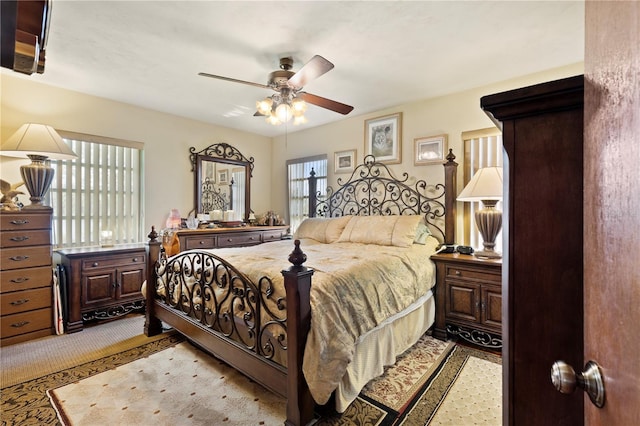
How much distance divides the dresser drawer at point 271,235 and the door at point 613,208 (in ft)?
14.1

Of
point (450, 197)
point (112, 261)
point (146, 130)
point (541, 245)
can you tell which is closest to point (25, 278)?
point (112, 261)

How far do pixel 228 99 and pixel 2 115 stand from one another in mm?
2268

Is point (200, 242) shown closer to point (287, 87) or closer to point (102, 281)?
point (102, 281)

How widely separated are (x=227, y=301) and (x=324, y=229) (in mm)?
1921

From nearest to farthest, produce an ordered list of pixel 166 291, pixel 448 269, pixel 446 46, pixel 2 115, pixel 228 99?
pixel 446 46 < pixel 166 291 < pixel 448 269 < pixel 2 115 < pixel 228 99

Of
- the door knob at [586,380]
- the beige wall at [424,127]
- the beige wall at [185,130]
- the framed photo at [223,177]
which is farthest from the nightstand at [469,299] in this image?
the framed photo at [223,177]

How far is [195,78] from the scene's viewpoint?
9.82 ft

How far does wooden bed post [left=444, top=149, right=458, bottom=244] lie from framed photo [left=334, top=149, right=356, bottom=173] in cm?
141

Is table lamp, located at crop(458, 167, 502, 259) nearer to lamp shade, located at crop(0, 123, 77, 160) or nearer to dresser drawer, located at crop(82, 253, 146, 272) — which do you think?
dresser drawer, located at crop(82, 253, 146, 272)

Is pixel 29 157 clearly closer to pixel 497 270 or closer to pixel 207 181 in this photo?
pixel 207 181

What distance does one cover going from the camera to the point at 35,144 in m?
2.74

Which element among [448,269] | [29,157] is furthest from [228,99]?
[448,269]

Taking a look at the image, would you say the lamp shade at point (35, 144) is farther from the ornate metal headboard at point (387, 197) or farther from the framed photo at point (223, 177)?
the ornate metal headboard at point (387, 197)

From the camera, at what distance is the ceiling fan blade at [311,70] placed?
1987 mm
